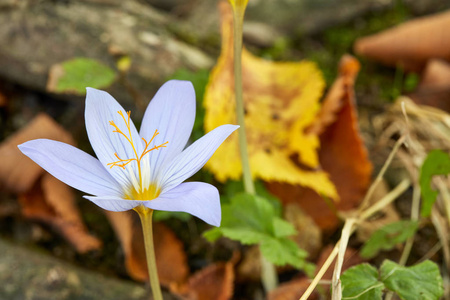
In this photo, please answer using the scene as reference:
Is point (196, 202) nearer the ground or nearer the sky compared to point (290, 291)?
nearer the sky

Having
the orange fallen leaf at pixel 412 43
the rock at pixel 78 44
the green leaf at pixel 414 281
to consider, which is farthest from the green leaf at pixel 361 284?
the orange fallen leaf at pixel 412 43

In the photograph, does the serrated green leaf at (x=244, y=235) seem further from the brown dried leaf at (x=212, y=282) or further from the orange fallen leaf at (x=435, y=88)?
the orange fallen leaf at (x=435, y=88)

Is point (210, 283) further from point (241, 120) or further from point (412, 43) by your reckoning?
point (412, 43)

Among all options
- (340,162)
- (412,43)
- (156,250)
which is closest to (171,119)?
(156,250)

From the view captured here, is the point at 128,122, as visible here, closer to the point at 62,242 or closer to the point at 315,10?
the point at 62,242

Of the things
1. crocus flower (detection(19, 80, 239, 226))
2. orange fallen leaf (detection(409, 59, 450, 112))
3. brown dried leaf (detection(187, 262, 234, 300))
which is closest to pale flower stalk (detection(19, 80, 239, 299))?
crocus flower (detection(19, 80, 239, 226))

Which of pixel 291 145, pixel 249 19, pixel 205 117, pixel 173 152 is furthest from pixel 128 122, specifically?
pixel 249 19
